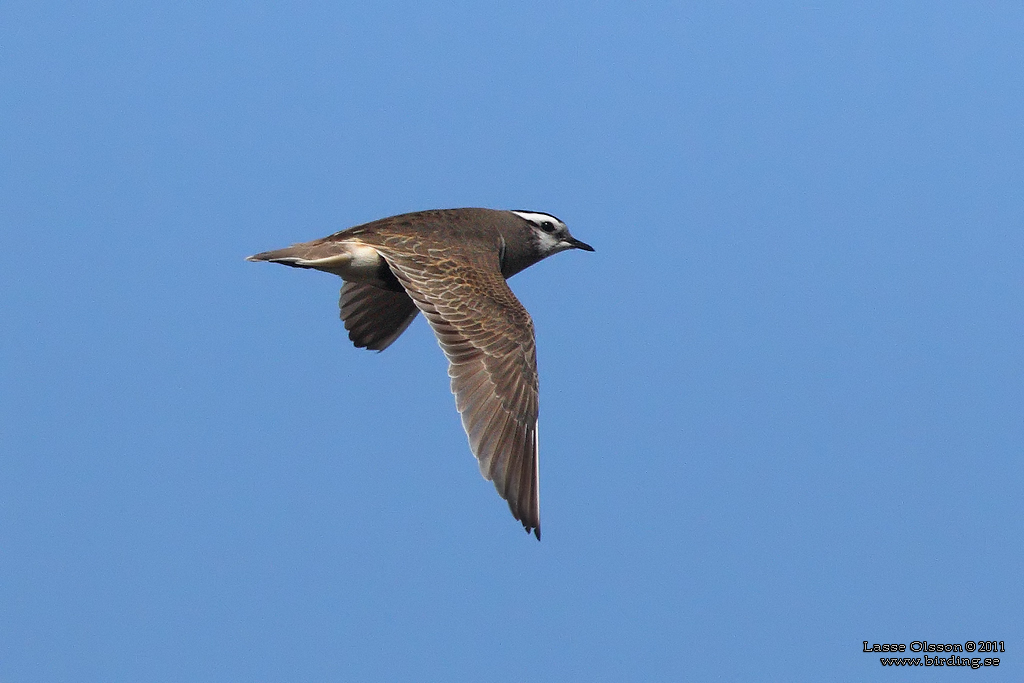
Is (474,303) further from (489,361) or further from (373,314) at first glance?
(373,314)

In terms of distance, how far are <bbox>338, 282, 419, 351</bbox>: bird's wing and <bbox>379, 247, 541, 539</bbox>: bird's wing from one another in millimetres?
1723

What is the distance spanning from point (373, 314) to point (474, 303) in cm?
232

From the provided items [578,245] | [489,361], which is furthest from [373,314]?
[489,361]

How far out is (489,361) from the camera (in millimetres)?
6750

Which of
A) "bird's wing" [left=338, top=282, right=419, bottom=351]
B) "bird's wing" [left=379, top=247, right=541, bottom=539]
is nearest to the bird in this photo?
"bird's wing" [left=379, top=247, right=541, bottom=539]

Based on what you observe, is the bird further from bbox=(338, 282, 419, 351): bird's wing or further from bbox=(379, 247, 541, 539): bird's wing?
bbox=(338, 282, 419, 351): bird's wing

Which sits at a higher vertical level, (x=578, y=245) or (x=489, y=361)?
(x=578, y=245)

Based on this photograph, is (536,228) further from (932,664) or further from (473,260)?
(932,664)

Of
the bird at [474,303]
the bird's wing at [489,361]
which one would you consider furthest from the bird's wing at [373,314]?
the bird's wing at [489,361]

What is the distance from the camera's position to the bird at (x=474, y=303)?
21.3ft

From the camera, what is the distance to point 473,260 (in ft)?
25.0

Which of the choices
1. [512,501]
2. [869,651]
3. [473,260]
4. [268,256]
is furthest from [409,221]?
[869,651]

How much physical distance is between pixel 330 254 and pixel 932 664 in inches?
186

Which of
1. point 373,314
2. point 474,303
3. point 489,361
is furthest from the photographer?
point 373,314
